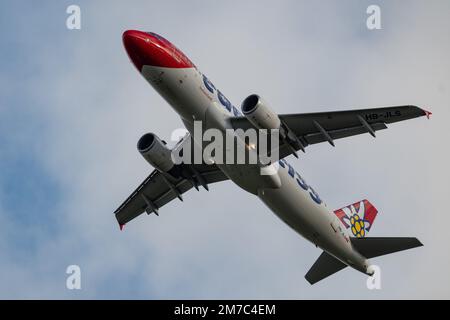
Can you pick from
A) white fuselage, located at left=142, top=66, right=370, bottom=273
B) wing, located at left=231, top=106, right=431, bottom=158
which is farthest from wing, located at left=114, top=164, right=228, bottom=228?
wing, located at left=231, top=106, right=431, bottom=158

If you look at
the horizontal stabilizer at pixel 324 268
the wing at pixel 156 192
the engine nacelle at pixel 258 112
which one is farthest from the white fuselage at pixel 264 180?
the wing at pixel 156 192

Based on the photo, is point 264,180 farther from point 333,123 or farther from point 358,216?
point 358,216

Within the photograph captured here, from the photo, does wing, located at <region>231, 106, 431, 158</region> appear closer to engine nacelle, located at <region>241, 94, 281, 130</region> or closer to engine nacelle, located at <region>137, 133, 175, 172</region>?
engine nacelle, located at <region>241, 94, 281, 130</region>

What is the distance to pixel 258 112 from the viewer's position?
37344mm

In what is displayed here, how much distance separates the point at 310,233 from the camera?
42.2 metres

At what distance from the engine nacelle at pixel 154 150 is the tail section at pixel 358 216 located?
10735mm

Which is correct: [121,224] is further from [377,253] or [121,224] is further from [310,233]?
[377,253]

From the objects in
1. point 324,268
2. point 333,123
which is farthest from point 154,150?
point 324,268

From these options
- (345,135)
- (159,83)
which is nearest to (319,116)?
(345,135)

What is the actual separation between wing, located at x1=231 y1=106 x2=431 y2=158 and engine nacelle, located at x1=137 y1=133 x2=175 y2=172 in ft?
18.0

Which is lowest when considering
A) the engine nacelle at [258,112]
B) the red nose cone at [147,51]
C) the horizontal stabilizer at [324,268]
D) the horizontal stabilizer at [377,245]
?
the horizontal stabilizer at [324,268]

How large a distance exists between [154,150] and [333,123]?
9618mm

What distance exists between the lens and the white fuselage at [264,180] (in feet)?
123

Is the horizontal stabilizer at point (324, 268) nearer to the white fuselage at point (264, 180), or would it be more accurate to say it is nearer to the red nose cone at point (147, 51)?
the white fuselage at point (264, 180)
